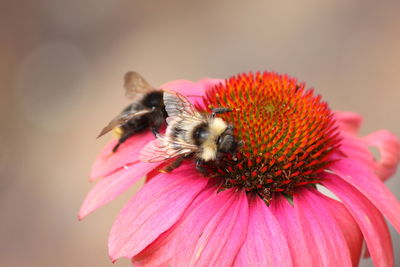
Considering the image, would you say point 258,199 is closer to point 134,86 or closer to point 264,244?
point 264,244

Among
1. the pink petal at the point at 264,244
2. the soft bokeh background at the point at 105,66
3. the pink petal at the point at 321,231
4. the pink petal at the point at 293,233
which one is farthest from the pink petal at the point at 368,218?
the soft bokeh background at the point at 105,66

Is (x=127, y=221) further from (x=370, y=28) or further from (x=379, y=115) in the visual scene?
(x=370, y=28)

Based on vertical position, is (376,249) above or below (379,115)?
above

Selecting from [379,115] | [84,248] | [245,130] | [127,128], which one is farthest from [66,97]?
[245,130]

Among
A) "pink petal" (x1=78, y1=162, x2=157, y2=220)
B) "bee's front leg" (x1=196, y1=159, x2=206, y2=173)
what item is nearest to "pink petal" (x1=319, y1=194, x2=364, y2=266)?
"bee's front leg" (x1=196, y1=159, x2=206, y2=173)

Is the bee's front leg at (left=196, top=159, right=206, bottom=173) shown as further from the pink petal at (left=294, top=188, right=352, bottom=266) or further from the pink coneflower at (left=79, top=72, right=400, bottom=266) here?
the pink petal at (left=294, top=188, right=352, bottom=266)

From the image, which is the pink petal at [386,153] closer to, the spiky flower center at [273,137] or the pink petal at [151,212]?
the spiky flower center at [273,137]
